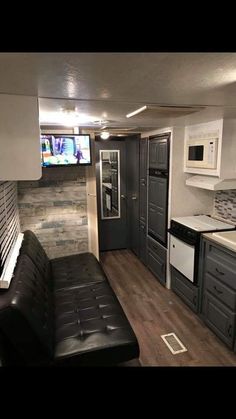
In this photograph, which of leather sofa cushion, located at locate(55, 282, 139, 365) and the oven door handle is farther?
the oven door handle

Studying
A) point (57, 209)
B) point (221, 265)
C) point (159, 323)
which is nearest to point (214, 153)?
point (221, 265)

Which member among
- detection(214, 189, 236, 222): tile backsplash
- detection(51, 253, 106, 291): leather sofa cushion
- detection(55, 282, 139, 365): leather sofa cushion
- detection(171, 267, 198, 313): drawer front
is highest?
detection(214, 189, 236, 222): tile backsplash

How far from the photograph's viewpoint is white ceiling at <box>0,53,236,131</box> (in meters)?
0.83

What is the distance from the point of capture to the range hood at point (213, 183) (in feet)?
8.55

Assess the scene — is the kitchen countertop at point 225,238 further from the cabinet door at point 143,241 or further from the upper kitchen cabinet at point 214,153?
the cabinet door at point 143,241

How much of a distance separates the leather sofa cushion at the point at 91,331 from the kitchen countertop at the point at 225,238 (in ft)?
3.68

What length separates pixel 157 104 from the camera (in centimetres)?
168

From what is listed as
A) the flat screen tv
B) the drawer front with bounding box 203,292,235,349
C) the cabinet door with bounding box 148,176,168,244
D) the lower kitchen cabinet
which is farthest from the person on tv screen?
the drawer front with bounding box 203,292,235,349

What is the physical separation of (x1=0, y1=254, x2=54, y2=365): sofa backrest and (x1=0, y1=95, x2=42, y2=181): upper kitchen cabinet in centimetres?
79

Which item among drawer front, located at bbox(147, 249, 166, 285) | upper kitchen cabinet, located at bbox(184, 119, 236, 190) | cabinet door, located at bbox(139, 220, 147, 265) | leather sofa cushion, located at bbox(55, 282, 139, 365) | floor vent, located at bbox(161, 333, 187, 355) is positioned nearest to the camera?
leather sofa cushion, located at bbox(55, 282, 139, 365)

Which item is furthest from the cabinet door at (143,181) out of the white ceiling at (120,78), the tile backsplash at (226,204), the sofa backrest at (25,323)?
the sofa backrest at (25,323)

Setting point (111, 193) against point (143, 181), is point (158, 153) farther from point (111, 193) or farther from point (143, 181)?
point (111, 193)

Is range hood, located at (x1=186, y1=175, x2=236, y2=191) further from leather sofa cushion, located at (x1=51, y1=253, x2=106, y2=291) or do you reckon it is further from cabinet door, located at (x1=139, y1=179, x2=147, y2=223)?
leather sofa cushion, located at (x1=51, y1=253, x2=106, y2=291)
